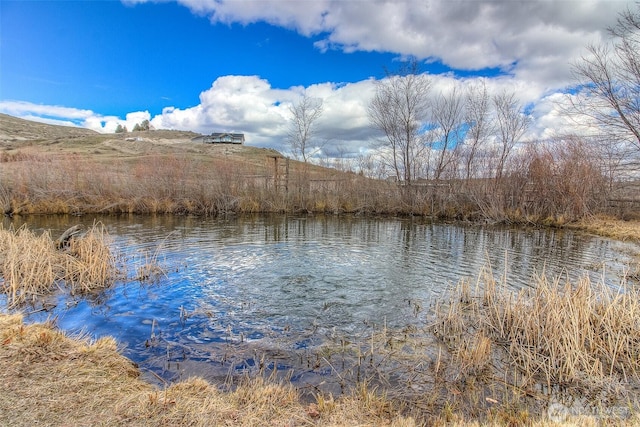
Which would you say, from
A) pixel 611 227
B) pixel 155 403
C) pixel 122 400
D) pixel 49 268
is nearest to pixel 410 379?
pixel 155 403

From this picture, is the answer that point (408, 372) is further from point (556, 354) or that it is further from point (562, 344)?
point (562, 344)

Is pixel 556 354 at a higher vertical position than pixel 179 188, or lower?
lower

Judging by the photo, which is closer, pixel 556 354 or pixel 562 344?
pixel 556 354

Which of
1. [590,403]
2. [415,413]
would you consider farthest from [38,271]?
[590,403]

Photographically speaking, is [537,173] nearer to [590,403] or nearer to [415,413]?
[590,403]

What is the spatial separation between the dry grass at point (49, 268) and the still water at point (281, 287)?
1.46ft

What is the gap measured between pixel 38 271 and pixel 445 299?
8.18 meters

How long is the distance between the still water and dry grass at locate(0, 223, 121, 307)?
446 mm

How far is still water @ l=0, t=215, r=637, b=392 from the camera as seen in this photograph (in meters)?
5.06

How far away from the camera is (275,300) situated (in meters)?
7.10

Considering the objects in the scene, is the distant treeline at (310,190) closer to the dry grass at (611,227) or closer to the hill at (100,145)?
the dry grass at (611,227)

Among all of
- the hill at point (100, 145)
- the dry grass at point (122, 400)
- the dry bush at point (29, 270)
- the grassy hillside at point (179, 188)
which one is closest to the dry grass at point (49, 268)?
the dry bush at point (29, 270)

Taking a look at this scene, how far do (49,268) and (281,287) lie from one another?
15.4 ft

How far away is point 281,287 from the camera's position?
7.93m
